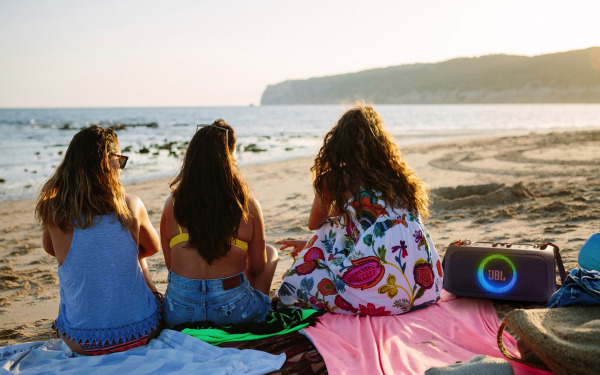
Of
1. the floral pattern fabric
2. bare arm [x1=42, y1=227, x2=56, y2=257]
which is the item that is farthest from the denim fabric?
bare arm [x1=42, y1=227, x2=56, y2=257]

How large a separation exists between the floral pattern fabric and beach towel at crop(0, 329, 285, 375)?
0.71 metres

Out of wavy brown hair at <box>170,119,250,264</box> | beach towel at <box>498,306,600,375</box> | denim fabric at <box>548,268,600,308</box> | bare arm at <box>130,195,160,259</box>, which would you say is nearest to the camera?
beach towel at <box>498,306,600,375</box>

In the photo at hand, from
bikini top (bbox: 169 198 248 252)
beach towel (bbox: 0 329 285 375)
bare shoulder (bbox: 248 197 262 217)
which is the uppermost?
bare shoulder (bbox: 248 197 262 217)

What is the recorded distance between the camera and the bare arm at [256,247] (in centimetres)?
308

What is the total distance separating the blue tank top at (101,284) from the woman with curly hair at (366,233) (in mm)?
1061

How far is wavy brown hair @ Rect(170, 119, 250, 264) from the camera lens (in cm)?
288

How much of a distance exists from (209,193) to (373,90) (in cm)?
13010

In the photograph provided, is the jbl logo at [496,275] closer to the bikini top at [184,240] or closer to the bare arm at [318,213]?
the bare arm at [318,213]

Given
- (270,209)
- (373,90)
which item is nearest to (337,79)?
(373,90)

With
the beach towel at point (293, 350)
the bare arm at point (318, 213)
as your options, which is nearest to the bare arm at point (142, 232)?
the beach towel at point (293, 350)

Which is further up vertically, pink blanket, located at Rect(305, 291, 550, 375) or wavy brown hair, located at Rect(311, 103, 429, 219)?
wavy brown hair, located at Rect(311, 103, 429, 219)

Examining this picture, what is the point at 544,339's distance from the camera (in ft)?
7.29

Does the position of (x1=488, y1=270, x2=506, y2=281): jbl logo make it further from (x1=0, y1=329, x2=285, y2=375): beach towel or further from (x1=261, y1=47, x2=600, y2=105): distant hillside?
(x1=261, y1=47, x2=600, y2=105): distant hillside

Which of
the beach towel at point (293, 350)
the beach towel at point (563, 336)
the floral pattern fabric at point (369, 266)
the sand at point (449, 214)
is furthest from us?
the sand at point (449, 214)
